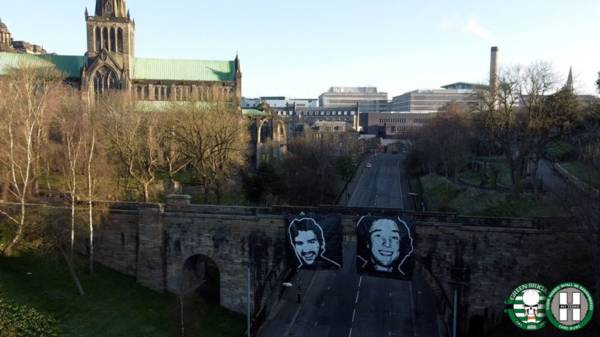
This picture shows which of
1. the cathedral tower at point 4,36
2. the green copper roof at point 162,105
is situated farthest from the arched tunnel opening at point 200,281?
the cathedral tower at point 4,36

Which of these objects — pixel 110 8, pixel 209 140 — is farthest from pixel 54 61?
pixel 209 140

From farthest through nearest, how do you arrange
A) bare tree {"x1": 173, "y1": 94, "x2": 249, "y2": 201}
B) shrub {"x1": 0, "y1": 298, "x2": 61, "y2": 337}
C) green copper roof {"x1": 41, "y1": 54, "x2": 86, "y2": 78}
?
1. green copper roof {"x1": 41, "y1": 54, "x2": 86, "y2": 78}
2. bare tree {"x1": 173, "y1": 94, "x2": 249, "y2": 201}
3. shrub {"x1": 0, "y1": 298, "x2": 61, "y2": 337}

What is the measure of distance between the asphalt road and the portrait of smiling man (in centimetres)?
490

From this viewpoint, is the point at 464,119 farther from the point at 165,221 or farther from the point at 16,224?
the point at 16,224

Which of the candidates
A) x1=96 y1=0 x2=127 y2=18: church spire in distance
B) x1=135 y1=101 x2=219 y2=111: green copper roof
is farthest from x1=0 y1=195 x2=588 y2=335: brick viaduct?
x1=96 y1=0 x2=127 y2=18: church spire in distance

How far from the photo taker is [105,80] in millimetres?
77625

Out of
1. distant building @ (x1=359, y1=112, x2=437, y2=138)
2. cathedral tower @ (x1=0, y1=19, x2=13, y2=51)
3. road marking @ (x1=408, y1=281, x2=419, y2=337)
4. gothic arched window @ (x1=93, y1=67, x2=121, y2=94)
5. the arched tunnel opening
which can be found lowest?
road marking @ (x1=408, y1=281, x2=419, y2=337)

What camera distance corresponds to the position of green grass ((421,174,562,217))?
41.6 m

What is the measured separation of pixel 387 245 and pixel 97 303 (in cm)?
2043

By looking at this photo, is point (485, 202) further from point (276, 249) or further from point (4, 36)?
point (4, 36)

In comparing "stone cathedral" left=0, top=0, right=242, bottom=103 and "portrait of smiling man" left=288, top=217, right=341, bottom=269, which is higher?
"stone cathedral" left=0, top=0, right=242, bottom=103

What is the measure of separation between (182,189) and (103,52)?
36.6m

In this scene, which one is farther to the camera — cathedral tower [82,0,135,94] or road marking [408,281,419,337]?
cathedral tower [82,0,135,94]

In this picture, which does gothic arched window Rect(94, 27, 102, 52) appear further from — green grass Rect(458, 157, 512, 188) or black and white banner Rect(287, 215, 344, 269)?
green grass Rect(458, 157, 512, 188)
